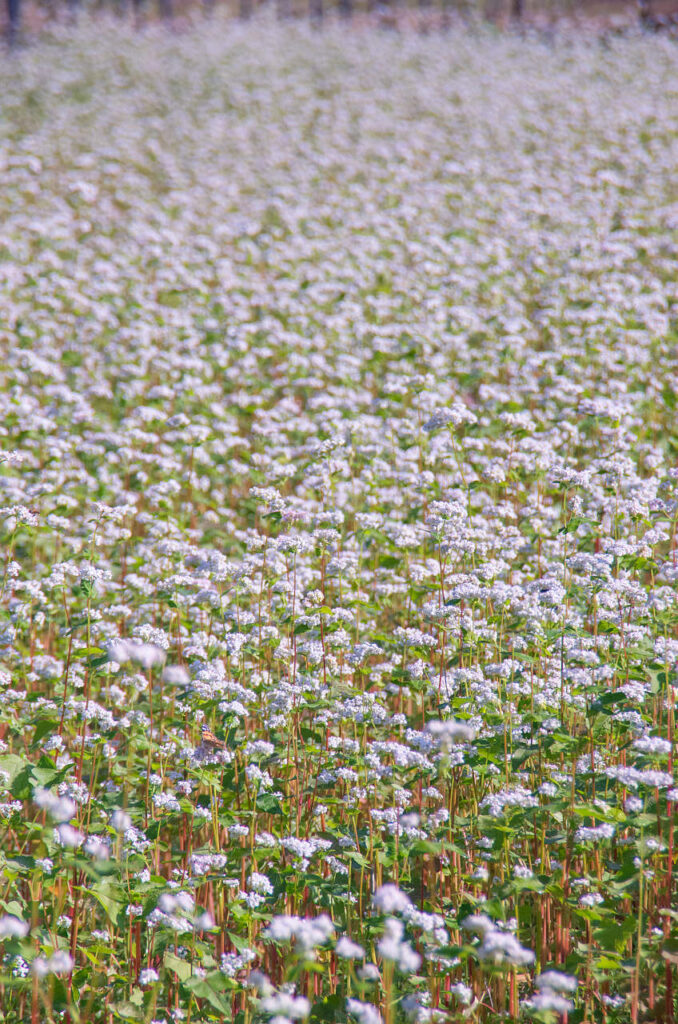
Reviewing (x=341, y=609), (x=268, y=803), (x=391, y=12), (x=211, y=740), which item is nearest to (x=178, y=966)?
(x=268, y=803)

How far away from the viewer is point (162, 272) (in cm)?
1198

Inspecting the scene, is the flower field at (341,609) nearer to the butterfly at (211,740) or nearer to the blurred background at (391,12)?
the butterfly at (211,740)

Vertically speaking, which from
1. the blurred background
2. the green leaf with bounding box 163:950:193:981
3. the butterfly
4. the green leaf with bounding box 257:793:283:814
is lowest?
the green leaf with bounding box 163:950:193:981

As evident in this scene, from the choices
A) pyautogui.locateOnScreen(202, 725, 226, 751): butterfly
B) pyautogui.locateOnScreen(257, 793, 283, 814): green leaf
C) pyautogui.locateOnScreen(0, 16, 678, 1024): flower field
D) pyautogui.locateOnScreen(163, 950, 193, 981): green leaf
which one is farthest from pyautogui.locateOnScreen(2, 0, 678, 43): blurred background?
pyautogui.locateOnScreen(163, 950, 193, 981): green leaf

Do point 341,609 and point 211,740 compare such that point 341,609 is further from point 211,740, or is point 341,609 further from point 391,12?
point 391,12

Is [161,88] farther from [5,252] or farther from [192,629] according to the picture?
[192,629]

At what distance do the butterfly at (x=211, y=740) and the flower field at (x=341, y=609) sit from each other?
0.04 meters

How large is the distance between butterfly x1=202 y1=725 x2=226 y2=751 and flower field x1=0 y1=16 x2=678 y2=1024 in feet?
0.12

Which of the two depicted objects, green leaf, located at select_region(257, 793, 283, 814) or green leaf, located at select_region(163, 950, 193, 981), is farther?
green leaf, located at select_region(257, 793, 283, 814)

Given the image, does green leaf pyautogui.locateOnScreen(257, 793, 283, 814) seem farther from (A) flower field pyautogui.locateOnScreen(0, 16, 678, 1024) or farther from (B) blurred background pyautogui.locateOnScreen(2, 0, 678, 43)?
(B) blurred background pyautogui.locateOnScreen(2, 0, 678, 43)

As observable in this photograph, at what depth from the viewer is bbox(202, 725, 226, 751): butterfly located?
14.1ft

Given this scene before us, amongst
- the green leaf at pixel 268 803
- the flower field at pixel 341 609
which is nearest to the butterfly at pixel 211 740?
the flower field at pixel 341 609

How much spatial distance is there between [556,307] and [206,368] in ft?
14.6

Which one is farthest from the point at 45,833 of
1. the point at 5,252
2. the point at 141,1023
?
the point at 5,252
